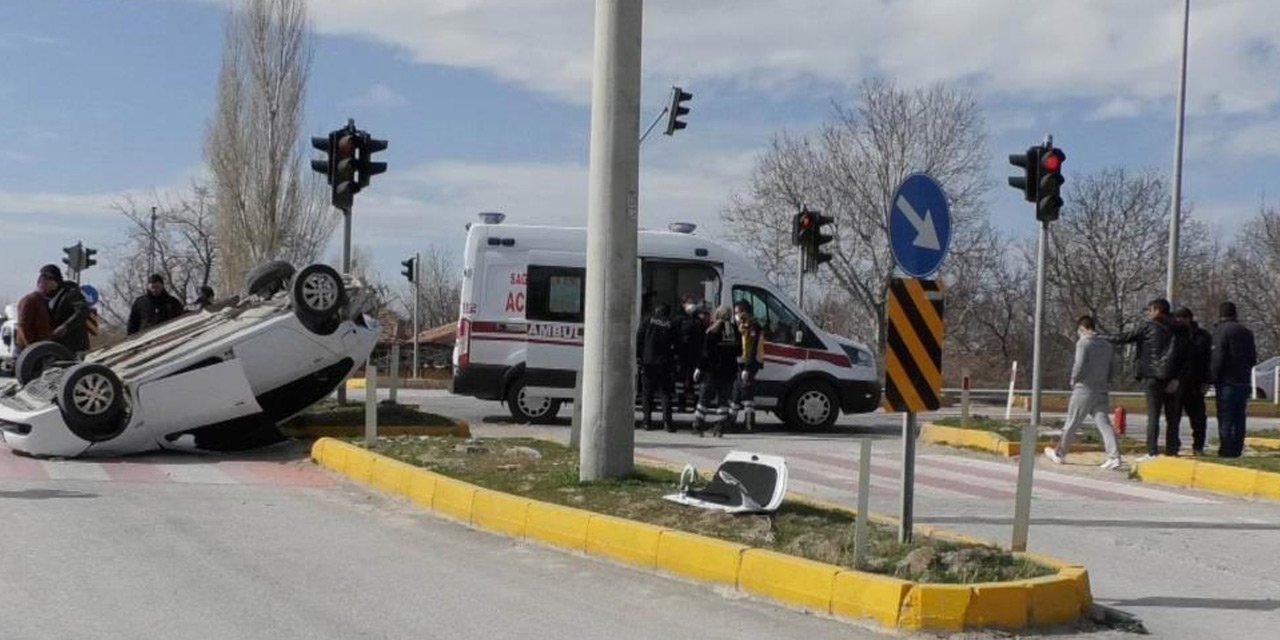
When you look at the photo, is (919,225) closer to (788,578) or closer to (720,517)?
(788,578)

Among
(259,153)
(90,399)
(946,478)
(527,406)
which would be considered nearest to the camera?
(90,399)

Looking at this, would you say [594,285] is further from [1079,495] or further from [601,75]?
[1079,495]

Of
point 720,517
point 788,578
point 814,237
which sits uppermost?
point 814,237

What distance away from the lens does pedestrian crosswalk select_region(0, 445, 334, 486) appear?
41.2 feet

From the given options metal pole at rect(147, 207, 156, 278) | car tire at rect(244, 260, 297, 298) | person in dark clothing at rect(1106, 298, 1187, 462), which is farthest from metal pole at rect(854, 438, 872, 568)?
metal pole at rect(147, 207, 156, 278)

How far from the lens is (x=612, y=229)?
10.7 metres

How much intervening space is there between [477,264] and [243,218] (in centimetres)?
2849

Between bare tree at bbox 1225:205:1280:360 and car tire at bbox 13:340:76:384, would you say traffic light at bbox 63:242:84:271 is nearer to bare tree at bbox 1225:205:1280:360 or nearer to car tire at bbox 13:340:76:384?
car tire at bbox 13:340:76:384

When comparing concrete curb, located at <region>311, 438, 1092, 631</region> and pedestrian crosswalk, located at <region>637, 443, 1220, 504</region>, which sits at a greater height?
concrete curb, located at <region>311, 438, 1092, 631</region>

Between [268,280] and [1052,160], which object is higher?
[1052,160]

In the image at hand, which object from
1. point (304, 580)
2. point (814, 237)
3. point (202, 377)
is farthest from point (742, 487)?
point (814, 237)

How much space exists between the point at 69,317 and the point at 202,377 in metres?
3.89

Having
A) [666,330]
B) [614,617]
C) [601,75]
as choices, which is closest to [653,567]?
[614,617]

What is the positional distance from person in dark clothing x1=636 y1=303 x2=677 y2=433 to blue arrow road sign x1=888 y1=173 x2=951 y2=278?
10.00m
